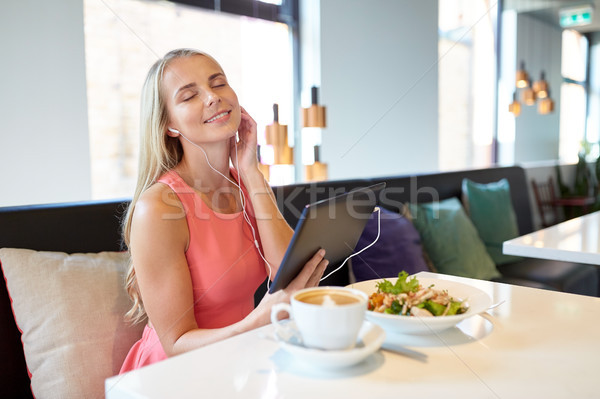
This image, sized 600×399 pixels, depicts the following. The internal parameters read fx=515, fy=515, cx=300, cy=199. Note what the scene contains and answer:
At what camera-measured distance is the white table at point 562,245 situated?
1.56 meters

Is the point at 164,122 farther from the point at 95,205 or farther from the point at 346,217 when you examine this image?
the point at 346,217

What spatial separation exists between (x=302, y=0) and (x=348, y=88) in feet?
2.27

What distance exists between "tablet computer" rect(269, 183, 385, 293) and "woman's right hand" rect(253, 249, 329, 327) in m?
0.01

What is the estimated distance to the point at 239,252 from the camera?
1.32 meters

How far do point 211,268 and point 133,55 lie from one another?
1.84 m

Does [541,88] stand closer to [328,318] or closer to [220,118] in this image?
[220,118]

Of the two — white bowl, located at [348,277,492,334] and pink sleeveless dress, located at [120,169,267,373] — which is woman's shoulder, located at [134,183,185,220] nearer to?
pink sleeveless dress, located at [120,169,267,373]

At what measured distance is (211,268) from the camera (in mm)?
1244

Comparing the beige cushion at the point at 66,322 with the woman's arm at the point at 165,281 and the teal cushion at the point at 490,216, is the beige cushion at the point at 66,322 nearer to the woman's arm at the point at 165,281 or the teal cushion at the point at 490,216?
the woman's arm at the point at 165,281

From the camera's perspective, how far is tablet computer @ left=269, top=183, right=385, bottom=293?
83 cm

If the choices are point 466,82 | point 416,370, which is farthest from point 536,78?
point 416,370

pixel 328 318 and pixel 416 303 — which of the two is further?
pixel 416 303

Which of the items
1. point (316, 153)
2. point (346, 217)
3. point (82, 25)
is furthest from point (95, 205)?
point (316, 153)

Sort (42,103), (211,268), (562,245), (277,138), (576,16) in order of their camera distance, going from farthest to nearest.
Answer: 1. (576,16)
2. (277,138)
3. (42,103)
4. (562,245)
5. (211,268)
